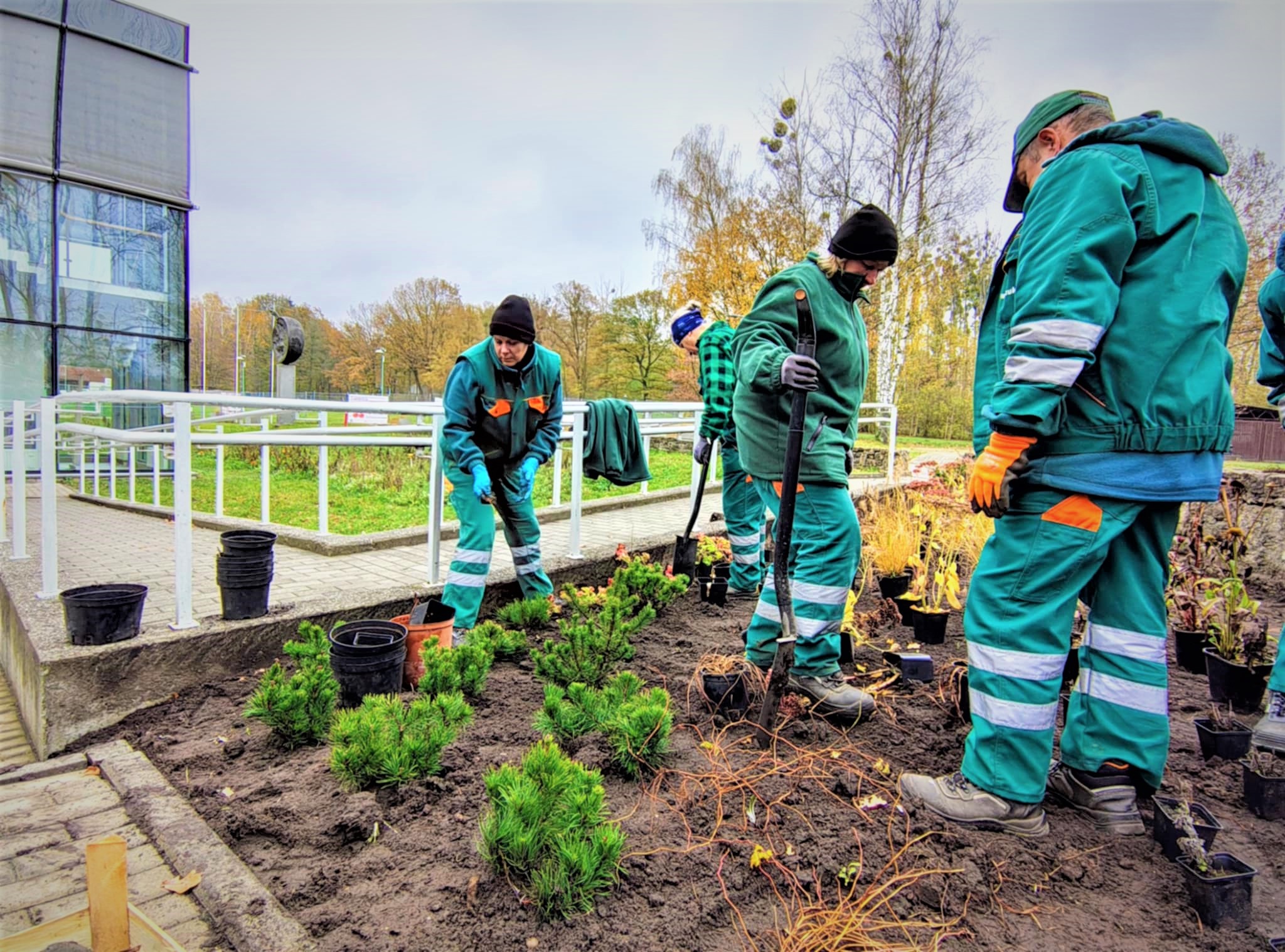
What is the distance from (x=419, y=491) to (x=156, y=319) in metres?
5.83

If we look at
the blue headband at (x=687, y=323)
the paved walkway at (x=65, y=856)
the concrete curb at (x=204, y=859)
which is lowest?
the paved walkway at (x=65, y=856)

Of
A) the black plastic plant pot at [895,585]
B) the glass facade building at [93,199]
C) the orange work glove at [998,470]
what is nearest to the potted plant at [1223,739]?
the orange work glove at [998,470]

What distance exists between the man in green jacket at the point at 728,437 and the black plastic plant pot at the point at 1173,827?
2.60m

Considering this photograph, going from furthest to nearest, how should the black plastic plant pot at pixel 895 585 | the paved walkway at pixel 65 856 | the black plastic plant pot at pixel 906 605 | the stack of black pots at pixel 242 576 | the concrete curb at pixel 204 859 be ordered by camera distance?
1. the black plastic plant pot at pixel 895 585
2. the black plastic plant pot at pixel 906 605
3. the stack of black pots at pixel 242 576
4. the paved walkway at pixel 65 856
5. the concrete curb at pixel 204 859

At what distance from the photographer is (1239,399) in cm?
1567

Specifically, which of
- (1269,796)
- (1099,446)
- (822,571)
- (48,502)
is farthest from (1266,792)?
(48,502)

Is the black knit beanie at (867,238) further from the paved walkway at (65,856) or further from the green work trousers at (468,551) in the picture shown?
the paved walkway at (65,856)

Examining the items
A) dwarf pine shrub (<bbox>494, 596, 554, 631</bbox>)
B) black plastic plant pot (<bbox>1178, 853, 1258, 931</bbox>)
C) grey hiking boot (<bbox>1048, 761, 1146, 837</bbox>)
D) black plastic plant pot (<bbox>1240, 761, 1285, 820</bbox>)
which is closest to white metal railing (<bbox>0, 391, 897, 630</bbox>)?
dwarf pine shrub (<bbox>494, 596, 554, 631</bbox>)

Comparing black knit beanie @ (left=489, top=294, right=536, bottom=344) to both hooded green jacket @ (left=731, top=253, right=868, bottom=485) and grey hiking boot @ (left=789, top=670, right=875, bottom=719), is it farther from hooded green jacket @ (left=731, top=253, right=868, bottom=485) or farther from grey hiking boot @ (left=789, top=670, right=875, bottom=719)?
grey hiking boot @ (left=789, top=670, right=875, bottom=719)

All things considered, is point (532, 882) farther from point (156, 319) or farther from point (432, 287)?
point (432, 287)

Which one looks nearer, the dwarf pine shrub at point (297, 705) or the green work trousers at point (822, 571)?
the dwarf pine shrub at point (297, 705)

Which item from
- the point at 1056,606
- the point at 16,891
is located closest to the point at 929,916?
the point at 1056,606

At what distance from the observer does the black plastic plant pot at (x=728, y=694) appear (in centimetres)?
247

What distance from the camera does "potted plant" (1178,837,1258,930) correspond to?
4.95ft
